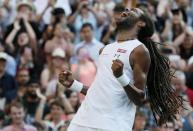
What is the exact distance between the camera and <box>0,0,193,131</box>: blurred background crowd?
1097 centimetres

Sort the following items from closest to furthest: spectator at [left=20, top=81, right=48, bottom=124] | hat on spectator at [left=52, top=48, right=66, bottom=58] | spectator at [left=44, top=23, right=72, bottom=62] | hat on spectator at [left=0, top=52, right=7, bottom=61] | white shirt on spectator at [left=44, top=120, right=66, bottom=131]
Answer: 1. white shirt on spectator at [left=44, top=120, right=66, bottom=131]
2. spectator at [left=20, top=81, right=48, bottom=124]
3. hat on spectator at [left=0, top=52, right=7, bottom=61]
4. hat on spectator at [left=52, top=48, right=66, bottom=58]
5. spectator at [left=44, top=23, right=72, bottom=62]

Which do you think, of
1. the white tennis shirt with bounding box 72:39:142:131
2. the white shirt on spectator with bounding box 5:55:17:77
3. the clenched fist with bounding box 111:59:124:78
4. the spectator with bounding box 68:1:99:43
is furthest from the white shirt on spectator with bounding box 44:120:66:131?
the clenched fist with bounding box 111:59:124:78

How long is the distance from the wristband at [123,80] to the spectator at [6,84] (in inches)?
240

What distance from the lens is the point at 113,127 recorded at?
6262mm

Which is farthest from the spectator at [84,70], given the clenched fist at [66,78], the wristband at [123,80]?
the wristband at [123,80]

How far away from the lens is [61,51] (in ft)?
42.2

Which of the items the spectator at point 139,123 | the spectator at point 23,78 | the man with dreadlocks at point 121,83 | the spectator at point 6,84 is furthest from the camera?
the spectator at point 23,78

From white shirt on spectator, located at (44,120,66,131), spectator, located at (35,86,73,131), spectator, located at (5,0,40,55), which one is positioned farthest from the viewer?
spectator, located at (5,0,40,55)

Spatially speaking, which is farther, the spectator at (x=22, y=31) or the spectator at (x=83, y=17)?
the spectator at (x=83, y=17)

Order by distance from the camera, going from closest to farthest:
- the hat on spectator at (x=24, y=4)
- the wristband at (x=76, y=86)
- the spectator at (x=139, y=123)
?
the wristband at (x=76, y=86) < the spectator at (x=139, y=123) < the hat on spectator at (x=24, y=4)

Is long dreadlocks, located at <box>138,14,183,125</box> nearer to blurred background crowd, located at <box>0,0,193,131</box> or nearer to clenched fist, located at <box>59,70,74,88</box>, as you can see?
clenched fist, located at <box>59,70,74,88</box>

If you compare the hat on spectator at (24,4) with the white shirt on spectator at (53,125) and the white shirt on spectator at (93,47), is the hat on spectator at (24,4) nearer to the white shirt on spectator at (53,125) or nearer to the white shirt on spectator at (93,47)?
the white shirt on spectator at (93,47)

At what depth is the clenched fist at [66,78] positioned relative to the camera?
6.57 m

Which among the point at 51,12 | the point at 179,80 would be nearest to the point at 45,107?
the point at 179,80
